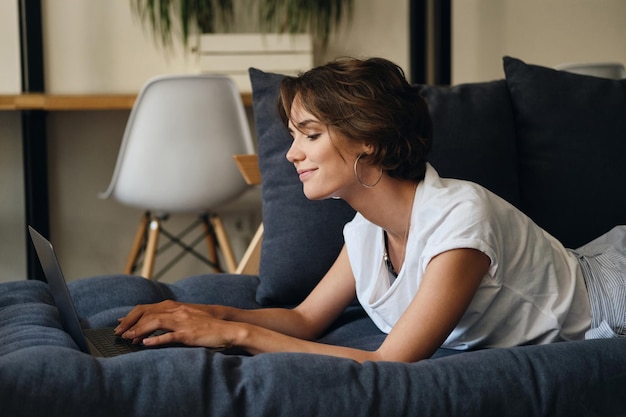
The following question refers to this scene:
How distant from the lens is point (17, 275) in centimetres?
379

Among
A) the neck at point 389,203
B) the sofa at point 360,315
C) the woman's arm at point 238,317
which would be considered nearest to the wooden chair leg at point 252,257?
the sofa at point 360,315

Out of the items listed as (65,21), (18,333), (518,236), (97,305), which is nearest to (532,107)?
(518,236)

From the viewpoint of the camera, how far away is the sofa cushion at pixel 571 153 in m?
2.01

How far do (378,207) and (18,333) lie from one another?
639 mm

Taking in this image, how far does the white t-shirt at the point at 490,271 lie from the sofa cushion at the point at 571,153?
288mm

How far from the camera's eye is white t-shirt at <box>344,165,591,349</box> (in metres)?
1.52

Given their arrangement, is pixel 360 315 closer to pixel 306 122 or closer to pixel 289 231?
pixel 289 231

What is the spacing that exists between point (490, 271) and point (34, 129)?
2.47 metres

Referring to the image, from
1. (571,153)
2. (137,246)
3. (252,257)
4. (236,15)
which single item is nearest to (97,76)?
(236,15)

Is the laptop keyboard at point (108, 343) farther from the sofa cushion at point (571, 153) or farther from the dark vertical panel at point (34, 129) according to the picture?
the dark vertical panel at point (34, 129)

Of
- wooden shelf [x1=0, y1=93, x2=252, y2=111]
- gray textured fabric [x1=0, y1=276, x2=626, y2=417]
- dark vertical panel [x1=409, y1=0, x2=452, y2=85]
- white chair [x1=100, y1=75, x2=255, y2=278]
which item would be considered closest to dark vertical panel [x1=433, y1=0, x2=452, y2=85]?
dark vertical panel [x1=409, y1=0, x2=452, y2=85]

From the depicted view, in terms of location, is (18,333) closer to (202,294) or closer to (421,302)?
(202,294)

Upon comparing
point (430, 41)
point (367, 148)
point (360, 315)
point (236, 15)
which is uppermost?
point (236, 15)

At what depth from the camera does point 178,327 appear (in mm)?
1493
